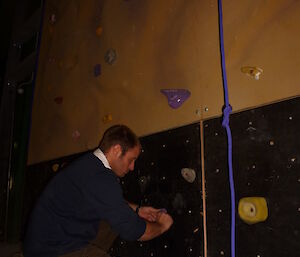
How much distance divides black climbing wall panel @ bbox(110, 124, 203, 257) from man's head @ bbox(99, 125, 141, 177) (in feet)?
0.42

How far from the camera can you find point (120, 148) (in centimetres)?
159

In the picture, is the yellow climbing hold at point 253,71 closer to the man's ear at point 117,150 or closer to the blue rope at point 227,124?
the blue rope at point 227,124

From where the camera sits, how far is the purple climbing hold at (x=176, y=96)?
1.54 metres

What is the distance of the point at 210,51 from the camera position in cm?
144

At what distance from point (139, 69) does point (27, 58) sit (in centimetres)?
212

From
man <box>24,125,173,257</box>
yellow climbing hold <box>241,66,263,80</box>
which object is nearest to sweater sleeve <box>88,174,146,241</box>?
man <box>24,125,173,257</box>

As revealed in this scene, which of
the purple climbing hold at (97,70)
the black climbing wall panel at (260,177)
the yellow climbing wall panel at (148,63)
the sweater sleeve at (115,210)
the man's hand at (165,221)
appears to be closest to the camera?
the black climbing wall panel at (260,177)

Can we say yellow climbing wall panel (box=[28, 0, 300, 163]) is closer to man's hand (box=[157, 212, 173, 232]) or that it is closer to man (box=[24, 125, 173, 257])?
man (box=[24, 125, 173, 257])

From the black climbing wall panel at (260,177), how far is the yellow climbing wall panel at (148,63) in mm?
83

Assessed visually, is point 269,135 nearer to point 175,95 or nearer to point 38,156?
point 175,95

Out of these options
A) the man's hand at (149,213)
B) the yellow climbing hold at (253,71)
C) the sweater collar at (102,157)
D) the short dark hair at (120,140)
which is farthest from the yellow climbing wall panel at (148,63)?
the man's hand at (149,213)

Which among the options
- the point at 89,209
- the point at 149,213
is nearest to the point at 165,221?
the point at 149,213

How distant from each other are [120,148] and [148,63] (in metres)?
0.53

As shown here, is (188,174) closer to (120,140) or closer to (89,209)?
(120,140)
